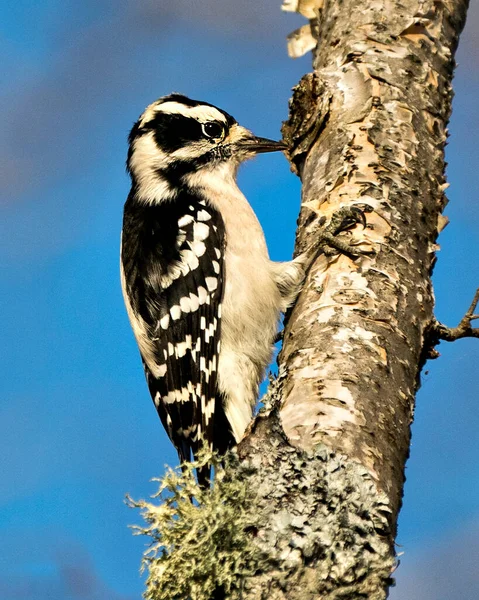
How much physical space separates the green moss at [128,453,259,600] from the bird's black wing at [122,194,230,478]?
1.42m

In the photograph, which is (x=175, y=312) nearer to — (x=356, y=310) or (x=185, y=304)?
(x=185, y=304)

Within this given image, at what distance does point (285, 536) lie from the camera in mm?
2084

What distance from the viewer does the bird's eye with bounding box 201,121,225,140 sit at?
4602 mm

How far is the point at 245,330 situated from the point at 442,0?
1705mm

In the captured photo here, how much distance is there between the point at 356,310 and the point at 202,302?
4.13 ft

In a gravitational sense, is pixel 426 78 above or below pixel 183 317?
above

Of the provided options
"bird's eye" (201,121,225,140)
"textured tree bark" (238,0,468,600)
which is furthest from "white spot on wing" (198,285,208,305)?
"bird's eye" (201,121,225,140)

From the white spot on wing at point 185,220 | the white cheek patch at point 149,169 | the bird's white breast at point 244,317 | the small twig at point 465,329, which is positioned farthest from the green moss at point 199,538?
the white cheek patch at point 149,169

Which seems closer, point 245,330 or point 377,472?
point 377,472

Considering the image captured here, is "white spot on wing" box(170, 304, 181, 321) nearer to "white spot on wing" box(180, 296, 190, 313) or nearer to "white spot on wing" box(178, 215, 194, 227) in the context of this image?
"white spot on wing" box(180, 296, 190, 313)

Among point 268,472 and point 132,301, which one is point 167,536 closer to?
point 268,472

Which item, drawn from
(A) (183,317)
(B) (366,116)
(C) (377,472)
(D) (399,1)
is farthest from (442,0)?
(C) (377,472)

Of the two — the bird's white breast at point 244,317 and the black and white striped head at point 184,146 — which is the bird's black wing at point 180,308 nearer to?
the bird's white breast at point 244,317

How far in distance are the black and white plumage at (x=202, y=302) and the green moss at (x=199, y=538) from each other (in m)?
1.42
